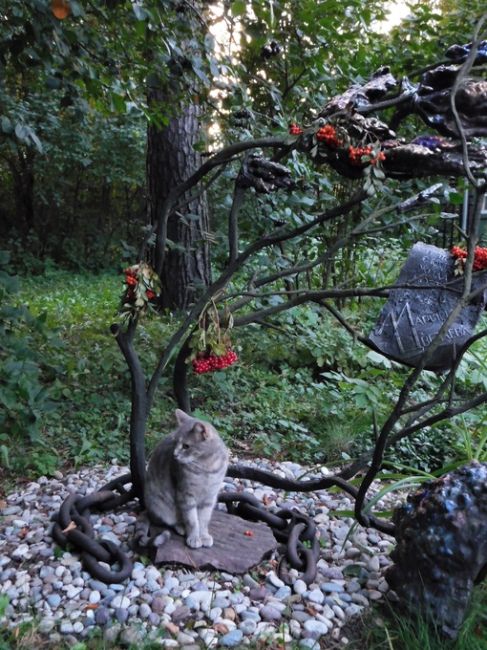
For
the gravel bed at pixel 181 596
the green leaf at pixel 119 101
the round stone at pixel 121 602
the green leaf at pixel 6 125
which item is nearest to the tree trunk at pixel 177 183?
the green leaf at pixel 119 101

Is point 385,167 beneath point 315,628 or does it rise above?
above

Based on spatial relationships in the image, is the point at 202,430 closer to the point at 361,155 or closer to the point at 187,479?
the point at 187,479

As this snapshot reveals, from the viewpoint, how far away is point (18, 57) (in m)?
3.59

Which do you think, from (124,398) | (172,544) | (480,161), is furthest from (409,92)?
(124,398)

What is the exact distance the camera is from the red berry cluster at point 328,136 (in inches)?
88.0

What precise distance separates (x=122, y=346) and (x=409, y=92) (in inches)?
69.6

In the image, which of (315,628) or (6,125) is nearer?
(315,628)

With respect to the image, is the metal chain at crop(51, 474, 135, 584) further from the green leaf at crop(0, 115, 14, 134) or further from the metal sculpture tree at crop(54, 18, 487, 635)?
the green leaf at crop(0, 115, 14, 134)

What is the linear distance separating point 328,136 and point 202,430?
1.34 meters

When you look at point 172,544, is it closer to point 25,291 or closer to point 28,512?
point 28,512

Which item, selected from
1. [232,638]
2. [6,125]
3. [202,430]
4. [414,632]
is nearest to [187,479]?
[202,430]

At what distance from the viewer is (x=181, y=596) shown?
2.59 meters

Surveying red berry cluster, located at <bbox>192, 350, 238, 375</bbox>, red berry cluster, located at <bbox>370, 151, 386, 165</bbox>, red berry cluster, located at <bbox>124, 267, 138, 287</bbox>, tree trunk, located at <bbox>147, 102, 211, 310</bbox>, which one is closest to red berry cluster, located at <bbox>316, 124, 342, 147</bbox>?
red berry cluster, located at <bbox>370, 151, 386, 165</bbox>

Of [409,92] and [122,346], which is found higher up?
[409,92]
